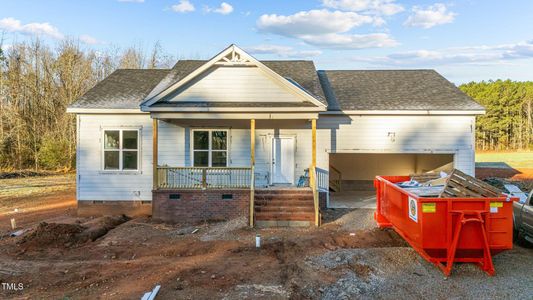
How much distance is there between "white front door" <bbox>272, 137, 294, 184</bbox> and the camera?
14.1 m

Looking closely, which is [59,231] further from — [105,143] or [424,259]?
[424,259]

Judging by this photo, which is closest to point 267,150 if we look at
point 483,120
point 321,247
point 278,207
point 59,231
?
point 278,207

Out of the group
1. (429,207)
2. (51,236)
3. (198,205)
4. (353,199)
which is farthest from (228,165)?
(429,207)

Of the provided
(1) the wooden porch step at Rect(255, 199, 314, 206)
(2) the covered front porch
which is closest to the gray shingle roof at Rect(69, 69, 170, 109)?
(2) the covered front porch

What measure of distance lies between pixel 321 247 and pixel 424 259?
7.70 feet

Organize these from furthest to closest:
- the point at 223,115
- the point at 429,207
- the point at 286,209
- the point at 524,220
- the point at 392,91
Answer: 1. the point at 392,91
2. the point at 223,115
3. the point at 286,209
4. the point at 524,220
5. the point at 429,207

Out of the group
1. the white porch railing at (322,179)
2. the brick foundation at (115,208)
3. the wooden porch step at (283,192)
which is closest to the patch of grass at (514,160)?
the white porch railing at (322,179)

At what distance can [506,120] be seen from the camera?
1838 inches

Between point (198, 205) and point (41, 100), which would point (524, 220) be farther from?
point (41, 100)

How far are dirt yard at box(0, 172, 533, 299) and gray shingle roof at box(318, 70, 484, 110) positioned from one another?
5100 mm

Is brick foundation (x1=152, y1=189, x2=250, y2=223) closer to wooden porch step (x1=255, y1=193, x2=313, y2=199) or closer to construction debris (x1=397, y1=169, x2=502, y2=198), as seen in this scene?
wooden porch step (x1=255, y1=193, x2=313, y2=199)

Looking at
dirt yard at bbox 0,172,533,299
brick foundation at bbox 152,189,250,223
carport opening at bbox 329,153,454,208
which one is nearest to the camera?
dirt yard at bbox 0,172,533,299

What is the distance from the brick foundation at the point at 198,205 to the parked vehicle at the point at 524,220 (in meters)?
7.45

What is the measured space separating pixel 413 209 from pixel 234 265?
3757mm
